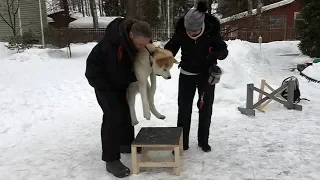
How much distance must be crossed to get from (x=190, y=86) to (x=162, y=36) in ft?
59.2

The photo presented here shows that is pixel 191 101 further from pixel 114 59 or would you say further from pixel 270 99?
pixel 270 99

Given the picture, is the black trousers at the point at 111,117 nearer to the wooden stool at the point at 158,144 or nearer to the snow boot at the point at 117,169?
the snow boot at the point at 117,169

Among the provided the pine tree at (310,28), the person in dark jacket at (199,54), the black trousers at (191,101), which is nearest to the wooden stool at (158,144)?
the black trousers at (191,101)

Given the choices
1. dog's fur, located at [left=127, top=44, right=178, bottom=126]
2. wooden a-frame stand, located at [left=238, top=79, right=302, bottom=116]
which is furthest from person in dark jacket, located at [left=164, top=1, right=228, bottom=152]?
wooden a-frame stand, located at [left=238, top=79, right=302, bottom=116]

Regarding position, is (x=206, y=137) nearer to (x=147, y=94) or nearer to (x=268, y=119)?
(x=147, y=94)

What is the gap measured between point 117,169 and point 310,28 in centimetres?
1263

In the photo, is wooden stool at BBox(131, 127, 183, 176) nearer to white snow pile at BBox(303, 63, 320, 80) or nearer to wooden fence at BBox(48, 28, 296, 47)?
white snow pile at BBox(303, 63, 320, 80)

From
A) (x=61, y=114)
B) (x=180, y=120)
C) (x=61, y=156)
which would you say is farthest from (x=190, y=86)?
(x=61, y=114)

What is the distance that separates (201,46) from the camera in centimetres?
392

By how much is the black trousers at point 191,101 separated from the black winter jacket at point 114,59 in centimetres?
81

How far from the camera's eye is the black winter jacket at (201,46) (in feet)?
12.8

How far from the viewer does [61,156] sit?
13.8 feet

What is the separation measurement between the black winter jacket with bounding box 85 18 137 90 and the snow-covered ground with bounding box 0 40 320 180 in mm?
1005

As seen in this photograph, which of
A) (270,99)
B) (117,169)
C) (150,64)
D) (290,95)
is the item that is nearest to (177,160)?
(117,169)
